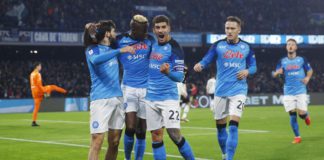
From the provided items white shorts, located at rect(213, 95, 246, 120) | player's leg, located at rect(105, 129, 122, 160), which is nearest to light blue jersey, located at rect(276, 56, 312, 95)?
white shorts, located at rect(213, 95, 246, 120)

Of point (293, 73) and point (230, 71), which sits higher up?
point (230, 71)

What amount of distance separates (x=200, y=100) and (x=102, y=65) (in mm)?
33740

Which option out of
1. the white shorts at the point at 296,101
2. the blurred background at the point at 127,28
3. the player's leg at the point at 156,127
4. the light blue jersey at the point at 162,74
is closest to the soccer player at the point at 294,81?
the white shorts at the point at 296,101

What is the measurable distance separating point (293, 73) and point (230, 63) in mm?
5330

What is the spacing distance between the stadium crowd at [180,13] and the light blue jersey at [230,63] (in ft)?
92.4

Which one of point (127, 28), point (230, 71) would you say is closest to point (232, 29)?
point (230, 71)

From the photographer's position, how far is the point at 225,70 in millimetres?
10859

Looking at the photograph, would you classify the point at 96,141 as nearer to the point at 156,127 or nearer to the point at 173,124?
the point at 156,127

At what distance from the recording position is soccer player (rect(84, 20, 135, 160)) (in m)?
8.24

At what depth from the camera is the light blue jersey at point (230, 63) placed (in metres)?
10.7

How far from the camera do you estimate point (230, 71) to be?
1080 cm

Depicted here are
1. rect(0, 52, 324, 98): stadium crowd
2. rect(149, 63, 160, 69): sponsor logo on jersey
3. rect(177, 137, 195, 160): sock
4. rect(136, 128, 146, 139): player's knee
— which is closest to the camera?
rect(177, 137, 195, 160): sock

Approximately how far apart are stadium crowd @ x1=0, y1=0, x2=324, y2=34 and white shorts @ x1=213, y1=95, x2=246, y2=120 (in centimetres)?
2833

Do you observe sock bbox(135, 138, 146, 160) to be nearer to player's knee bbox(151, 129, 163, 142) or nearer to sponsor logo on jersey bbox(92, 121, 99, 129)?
player's knee bbox(151, 129, 163, 142)
